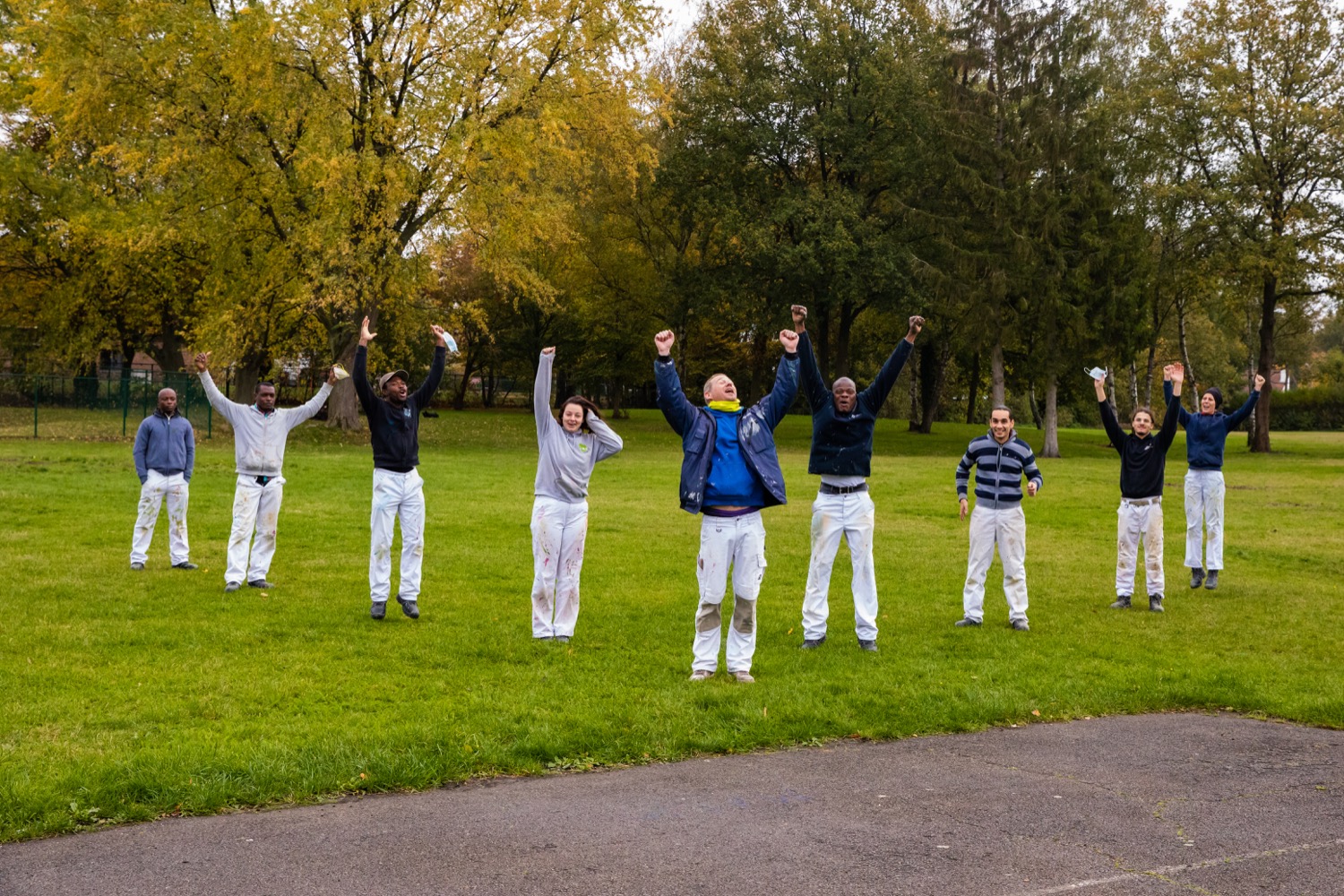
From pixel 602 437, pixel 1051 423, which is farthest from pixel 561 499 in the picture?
pixel 1051 423

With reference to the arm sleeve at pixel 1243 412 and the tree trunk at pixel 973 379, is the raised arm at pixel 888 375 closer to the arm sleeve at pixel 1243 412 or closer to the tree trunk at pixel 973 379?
the arm sleeve at pixel 1243 412

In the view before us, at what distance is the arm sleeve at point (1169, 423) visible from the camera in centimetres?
1242

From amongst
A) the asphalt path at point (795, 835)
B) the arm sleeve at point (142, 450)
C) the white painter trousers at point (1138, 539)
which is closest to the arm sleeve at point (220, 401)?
the arm sleeve at point (142, 450)

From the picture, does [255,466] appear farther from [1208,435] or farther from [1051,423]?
[1051,423]

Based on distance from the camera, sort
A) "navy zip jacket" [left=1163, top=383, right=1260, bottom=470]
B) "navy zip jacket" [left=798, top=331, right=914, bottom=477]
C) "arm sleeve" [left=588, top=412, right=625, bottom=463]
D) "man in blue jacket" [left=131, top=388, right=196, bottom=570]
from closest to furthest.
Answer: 1. "navy zip jacket" [left=798, top=331, right=914, bottom=477]
2. "arm sleeve" [left=588, top=412, right=625, bottom=463]
3. "man in blue jacket" [left=131, top=388, right=196, bottom=570]
4. "navy zip jacket" [left=1163, top=383, right=1260, bottom=470]

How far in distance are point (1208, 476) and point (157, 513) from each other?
495 inches

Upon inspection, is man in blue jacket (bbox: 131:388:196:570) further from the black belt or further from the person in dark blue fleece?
the person in dark blue fleece

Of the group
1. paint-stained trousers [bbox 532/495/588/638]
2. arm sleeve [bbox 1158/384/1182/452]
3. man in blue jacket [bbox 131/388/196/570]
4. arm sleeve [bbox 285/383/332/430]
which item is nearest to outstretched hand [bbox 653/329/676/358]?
paint-stained trousers [bbox 532/495/588/638]

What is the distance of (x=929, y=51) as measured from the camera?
46531 mm

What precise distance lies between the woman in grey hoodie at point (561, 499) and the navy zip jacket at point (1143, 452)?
5.79 m

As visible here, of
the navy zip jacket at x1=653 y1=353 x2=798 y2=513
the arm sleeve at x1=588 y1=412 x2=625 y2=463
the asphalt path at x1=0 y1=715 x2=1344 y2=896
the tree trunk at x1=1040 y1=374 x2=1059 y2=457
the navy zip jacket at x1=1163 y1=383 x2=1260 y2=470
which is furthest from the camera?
the tree trunk at x1=1040 y1=374 x2=1059 y2=457

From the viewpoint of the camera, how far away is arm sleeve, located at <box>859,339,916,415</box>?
977 centimetres

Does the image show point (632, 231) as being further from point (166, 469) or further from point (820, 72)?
point (166, 469)

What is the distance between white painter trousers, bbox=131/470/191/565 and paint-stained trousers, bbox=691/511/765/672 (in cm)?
728
